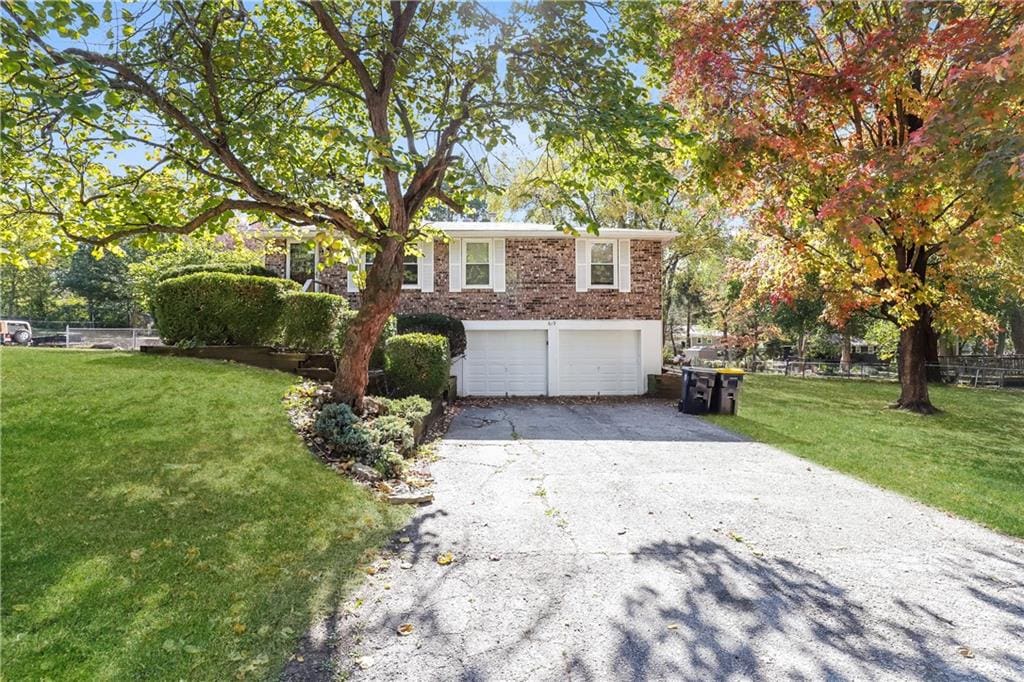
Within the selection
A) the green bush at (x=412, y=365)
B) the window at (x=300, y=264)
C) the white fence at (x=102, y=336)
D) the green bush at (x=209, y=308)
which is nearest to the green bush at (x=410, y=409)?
the green bush at (x=412, y=365)

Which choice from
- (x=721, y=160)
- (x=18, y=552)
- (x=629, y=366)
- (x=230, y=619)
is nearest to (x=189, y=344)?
(x=18, y=552)

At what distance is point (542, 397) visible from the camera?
595 inches

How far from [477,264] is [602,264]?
359 centimetres

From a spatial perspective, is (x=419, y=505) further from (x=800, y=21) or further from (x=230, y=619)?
(x=800, y=21)

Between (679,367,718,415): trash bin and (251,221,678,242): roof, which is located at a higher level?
(251,221,678,242): roof

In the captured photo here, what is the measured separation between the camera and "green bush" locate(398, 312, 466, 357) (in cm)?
1367

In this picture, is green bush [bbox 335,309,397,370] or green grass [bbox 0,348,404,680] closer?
green grass [bbox 0,348,404,680]

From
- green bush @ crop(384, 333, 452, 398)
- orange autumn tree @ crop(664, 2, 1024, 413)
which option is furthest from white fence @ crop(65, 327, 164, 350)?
orange autumn tree @ crop(664, 2, 1024, 413)

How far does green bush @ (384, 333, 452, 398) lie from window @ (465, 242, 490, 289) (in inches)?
216

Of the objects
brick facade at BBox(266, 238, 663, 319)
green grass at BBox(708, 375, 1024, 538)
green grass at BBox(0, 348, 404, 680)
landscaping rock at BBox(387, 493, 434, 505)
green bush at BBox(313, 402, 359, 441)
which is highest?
brick facade at BBox(266, 238, 663, 319)

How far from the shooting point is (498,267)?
50.0ft

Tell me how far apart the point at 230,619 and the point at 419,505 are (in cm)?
242

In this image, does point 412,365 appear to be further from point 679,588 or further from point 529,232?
point 679,588

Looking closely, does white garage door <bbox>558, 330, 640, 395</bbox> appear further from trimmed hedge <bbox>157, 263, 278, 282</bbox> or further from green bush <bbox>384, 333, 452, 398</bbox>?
trimmed hedge <bbox>157, 263, 278, 282</bbox>
